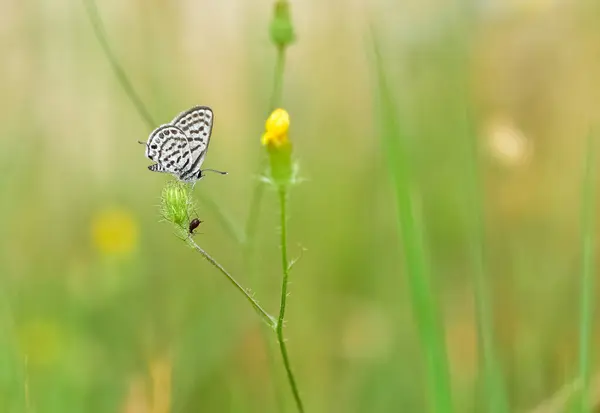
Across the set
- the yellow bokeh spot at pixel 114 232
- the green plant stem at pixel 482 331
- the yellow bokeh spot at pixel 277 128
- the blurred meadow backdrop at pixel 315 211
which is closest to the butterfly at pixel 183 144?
the yellow bokeh spot at pixel 277 128

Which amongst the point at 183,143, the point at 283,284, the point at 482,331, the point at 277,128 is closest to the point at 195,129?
the point at 183,143

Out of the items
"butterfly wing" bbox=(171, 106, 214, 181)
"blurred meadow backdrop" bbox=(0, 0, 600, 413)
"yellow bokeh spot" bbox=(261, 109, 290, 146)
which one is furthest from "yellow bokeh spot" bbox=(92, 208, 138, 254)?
"yellow bokeh spot" bbox=(261, 109, 290, 146)

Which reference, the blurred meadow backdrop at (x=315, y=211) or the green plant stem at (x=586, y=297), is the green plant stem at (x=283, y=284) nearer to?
the blurred meadow backdrop at (x=315, y=211)

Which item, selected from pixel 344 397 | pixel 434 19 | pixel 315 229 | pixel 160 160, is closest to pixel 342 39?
pixel 434 19

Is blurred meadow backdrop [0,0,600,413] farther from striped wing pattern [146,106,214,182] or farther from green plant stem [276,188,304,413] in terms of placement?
striped wing pattern [146,106,214,182]

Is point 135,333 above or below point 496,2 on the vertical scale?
below

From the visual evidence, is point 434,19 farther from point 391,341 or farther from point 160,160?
point 160,160
